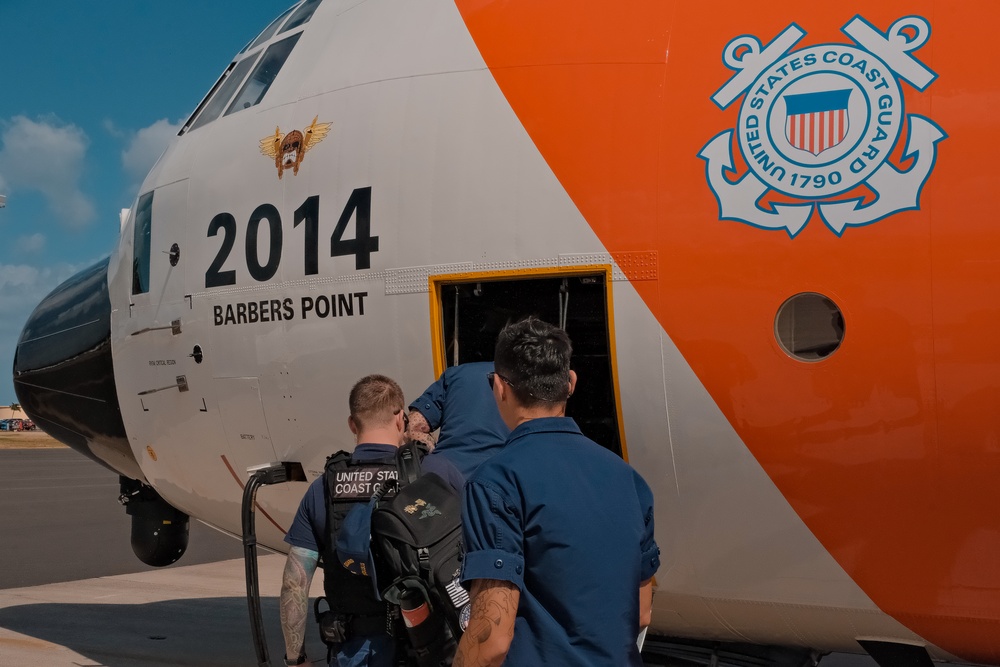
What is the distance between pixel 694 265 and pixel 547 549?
218cm

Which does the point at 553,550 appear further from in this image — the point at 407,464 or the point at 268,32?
the point at 268,32

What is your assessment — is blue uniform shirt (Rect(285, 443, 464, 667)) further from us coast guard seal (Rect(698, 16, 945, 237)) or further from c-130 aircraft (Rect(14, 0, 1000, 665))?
us coast guard seal (Rect(698, 16, 945, 237))

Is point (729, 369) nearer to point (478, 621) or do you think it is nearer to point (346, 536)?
point (346, 536)

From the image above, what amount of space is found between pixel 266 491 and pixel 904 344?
4105 millimetres

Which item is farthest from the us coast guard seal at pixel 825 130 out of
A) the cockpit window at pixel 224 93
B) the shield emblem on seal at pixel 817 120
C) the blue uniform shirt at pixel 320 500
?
the cockpit window at pixel 224 93

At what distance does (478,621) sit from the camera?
9.04ft

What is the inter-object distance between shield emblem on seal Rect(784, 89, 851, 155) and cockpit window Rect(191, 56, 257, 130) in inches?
154

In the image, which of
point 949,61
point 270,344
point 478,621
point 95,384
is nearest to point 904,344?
point 949,61

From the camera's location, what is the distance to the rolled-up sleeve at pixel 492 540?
2730 millimetres

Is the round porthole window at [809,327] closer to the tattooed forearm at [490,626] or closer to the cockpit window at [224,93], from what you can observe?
the tattooed forearm at [490,626]

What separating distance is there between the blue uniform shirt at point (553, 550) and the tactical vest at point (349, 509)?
1.73m

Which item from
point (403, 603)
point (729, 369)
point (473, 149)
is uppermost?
point (473, 149)

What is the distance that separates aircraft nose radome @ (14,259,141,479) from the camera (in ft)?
24.7

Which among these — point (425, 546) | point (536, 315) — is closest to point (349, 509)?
point (425, 546)
